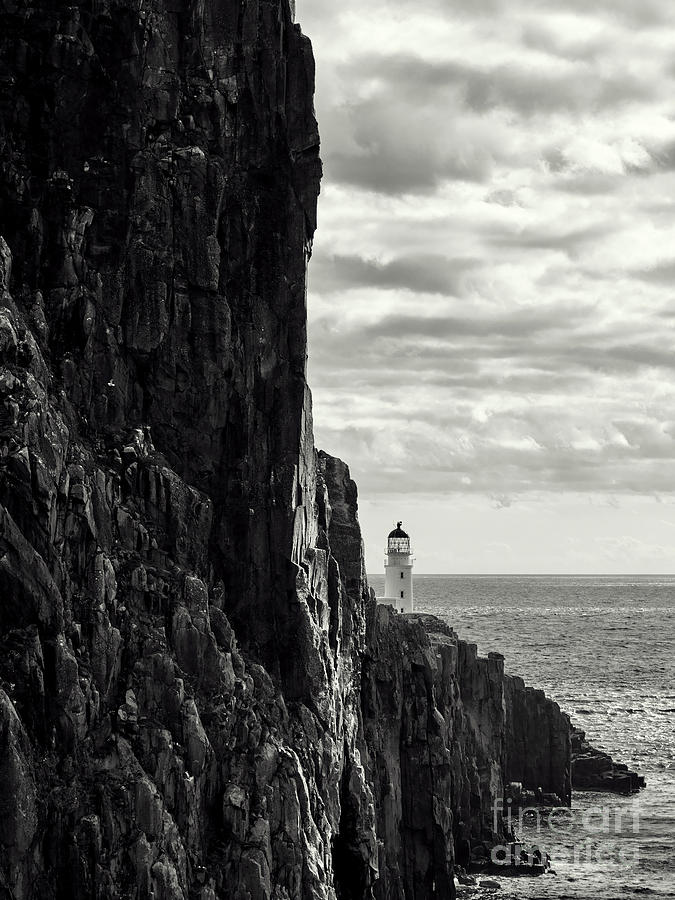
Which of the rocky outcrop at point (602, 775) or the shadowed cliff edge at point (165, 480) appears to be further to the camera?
the rocky outcrop at point (602, 775)

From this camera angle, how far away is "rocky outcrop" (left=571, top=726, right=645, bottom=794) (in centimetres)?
12106

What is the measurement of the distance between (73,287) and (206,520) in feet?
36.7

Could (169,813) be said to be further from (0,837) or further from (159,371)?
(159,371)

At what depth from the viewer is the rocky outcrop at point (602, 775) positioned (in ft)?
397

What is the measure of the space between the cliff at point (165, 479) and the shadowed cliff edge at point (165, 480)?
0.34ft

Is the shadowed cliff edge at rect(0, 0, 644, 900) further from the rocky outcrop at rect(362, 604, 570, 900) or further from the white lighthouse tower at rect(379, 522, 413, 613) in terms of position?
the white lighthouse tower at rect(379, 522, 413, 613)

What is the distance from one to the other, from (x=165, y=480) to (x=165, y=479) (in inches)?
1.6

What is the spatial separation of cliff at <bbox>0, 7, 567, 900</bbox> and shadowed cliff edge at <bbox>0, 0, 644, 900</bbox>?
0.10 m

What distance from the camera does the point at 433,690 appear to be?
88.4m

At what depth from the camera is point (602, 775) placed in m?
123

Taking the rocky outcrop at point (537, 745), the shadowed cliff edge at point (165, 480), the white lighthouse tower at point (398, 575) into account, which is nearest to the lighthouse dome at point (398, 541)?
the white lighthouse tower at point (398, 575)

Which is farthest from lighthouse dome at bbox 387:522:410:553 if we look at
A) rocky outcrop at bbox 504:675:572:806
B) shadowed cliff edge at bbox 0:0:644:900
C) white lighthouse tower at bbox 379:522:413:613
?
shadowed cliff edge at bbox 0:0:644:900

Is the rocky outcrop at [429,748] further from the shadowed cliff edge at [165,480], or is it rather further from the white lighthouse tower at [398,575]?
the white lighthouse tower at [398,575]

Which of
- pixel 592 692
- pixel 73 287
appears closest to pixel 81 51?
pixel 73 287
